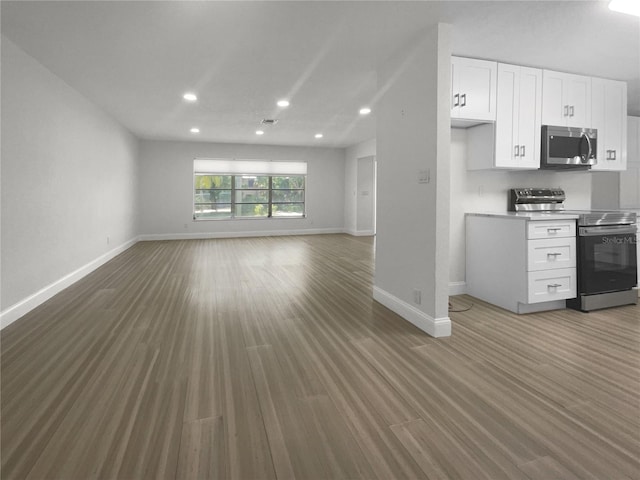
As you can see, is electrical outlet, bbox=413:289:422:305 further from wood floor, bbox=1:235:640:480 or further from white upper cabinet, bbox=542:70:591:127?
white upper cabinet, bbox=542:70:591:127

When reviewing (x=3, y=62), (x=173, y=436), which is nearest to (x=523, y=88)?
(x=173, y=436)

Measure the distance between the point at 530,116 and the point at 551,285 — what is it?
1776mm

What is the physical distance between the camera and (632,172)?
5207 mm

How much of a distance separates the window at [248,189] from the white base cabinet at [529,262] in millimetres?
7396

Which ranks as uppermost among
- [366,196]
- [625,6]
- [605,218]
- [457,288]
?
[625,6]

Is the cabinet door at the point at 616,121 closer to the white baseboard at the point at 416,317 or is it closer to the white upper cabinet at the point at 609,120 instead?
the white upper cabinet at the point at 609,120

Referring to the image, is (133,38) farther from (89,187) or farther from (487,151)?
(487,151)

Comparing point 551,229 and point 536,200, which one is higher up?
point 536,200

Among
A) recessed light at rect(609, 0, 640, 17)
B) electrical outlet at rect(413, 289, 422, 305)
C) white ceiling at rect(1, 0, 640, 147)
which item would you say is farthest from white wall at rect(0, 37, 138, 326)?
recessed light at rect(609, 0, 640, 17)

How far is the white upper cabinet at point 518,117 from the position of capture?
3582 mm

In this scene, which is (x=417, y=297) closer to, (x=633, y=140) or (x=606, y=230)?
(x=606, y=230)

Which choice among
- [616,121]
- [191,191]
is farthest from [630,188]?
[191,191]

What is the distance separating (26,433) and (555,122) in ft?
16.5

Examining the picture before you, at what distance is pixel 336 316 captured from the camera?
133 inches
